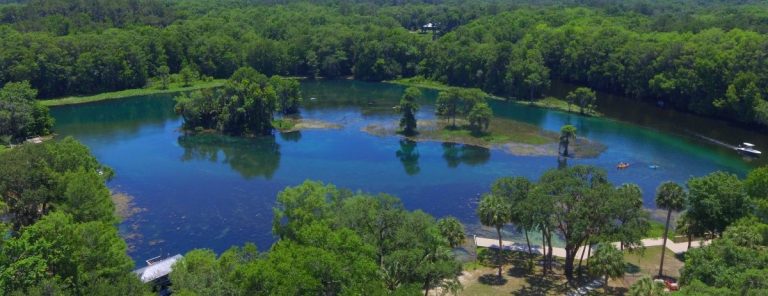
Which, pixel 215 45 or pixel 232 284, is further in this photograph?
pixel 215 45

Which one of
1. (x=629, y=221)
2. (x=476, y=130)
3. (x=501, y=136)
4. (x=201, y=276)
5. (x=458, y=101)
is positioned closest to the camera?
(x=201, y=276)

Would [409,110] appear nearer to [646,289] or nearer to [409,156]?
[409,156]

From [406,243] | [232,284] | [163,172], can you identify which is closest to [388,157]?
[163,172]

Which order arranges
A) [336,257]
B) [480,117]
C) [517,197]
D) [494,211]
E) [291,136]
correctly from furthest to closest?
[291,136]
[480,117]
[517,197]
[494,211]
[336,257]

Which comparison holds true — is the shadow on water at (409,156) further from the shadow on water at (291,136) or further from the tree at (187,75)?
the tree at (187,75)

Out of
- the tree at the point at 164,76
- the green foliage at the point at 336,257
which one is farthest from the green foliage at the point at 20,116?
the green foliage at the point at 336,257

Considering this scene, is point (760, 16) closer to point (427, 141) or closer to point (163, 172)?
point (427, 141)

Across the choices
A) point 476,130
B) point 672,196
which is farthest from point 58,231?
point 476,130
